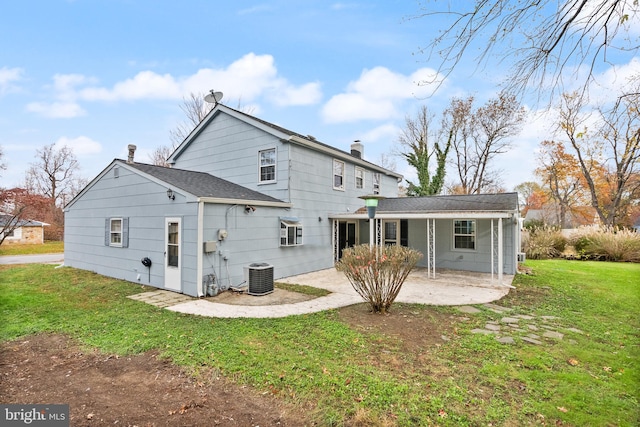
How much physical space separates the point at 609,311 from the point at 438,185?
1735cm

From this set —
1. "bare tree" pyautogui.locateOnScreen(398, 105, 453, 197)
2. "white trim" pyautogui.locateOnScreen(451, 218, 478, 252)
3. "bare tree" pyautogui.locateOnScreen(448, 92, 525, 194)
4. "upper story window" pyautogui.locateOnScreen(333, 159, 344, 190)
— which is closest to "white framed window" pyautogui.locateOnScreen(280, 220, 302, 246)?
"upper story window" pyautogui.locateOnScreen(333, 159, 344, 190)

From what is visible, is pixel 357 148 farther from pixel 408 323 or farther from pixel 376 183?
pixel 408 323

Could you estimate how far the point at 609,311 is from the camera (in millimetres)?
6539

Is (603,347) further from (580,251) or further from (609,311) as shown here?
(580,251)

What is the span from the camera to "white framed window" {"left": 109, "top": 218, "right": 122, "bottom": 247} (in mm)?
9758

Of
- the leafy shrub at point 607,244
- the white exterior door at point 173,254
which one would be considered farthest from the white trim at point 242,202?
the leafy shrub at point 607,244

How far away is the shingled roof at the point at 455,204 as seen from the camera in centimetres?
1038

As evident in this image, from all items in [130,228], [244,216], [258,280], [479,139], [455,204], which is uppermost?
[479,139]

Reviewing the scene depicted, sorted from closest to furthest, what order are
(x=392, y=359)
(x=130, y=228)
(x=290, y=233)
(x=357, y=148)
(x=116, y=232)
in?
(x=392, y=359) < (x=130, y=228) < (x=116, y=232) < (x=290, y=233) < (x=357, y=148)

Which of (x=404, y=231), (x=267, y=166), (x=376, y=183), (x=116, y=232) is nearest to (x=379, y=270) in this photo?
(x=267, y=166)

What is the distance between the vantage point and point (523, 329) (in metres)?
5.36

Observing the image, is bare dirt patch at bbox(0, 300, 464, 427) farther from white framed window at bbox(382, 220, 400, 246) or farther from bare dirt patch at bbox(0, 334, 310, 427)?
white framed window at bbox(382, 220, 400, 246)

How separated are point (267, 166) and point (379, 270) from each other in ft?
21.7

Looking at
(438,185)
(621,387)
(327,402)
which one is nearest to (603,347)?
(621,387)
